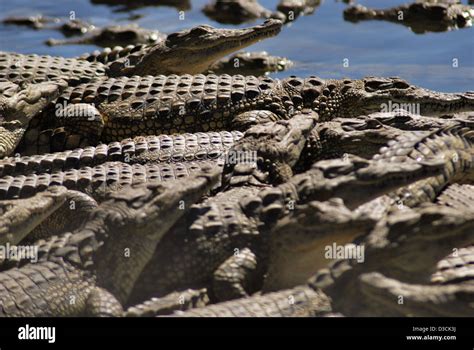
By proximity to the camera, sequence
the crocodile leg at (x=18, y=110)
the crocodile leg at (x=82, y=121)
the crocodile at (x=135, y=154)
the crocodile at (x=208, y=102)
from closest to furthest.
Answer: the crocodile at (x=135, y=154), the crocodile leg at (x=18, y=110), the crocodile leg at (x=82, y=121), the crocodile at (x=208, y=102)

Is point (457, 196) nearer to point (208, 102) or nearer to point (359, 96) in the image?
point (359, 96)

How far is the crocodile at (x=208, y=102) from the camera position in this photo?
6539mm

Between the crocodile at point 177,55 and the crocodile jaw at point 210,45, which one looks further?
the crocodile jaw at point 210,45

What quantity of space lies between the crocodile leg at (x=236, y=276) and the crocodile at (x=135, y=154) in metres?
1.14

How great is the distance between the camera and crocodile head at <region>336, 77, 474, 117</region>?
661cm

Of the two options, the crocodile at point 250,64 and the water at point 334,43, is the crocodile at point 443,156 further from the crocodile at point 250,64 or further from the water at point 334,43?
the crocodile at point 250,64

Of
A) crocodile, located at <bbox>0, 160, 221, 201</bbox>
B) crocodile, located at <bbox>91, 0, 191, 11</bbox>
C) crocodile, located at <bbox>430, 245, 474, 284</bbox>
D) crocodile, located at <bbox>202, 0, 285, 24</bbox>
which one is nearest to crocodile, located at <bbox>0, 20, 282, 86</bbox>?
crocodile, located at <bbox>0, 160, 221, 201</bbox>

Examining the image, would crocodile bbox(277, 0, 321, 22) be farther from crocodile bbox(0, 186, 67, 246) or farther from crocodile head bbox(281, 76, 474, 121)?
crocodile bbox(0, 186, 67, 246)

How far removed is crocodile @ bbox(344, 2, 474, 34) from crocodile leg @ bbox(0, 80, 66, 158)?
557cm

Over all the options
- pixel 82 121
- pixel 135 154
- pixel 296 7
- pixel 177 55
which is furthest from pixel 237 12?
pixel 135 154

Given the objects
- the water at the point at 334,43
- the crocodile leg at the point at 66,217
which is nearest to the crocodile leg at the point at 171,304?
the crocodile leg at the point at 66,217

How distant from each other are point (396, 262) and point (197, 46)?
363cm
